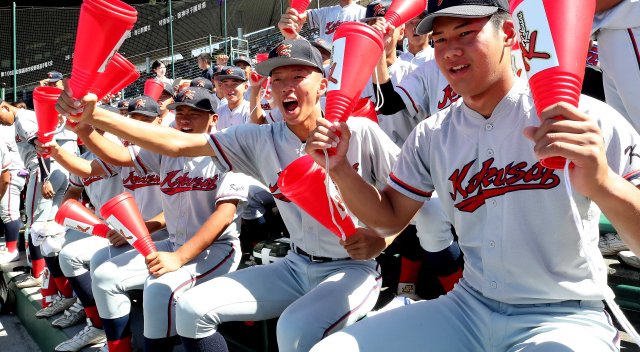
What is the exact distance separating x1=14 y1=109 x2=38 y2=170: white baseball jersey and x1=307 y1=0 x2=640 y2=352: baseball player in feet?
16.8

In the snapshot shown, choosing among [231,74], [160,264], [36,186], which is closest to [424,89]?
[160,264]

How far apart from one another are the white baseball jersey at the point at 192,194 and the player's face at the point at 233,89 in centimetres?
229

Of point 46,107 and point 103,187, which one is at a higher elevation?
point 46,107

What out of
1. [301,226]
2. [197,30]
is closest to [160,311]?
[301,226]

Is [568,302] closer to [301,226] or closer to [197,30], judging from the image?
[301,226]

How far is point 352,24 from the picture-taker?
4.91ft

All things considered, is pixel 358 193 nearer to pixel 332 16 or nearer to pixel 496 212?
pixel 496 212

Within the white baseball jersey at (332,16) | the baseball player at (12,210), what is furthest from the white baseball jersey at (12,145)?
the white baseball jersey at (332,16)

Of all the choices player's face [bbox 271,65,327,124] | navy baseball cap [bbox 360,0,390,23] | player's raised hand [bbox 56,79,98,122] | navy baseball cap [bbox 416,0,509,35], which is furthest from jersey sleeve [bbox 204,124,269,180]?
navy baseball cap [bbox 416,0,509,35]

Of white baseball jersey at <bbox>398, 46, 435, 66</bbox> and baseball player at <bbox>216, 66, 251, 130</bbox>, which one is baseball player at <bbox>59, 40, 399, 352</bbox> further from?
baseball player at <bbox>216, 66, 251, 130</bbox>

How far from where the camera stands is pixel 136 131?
79.0 inches

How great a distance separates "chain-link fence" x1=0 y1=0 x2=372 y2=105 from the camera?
707 inches

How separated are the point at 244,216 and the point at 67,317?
5.25ft

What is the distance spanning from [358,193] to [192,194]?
1.59m
